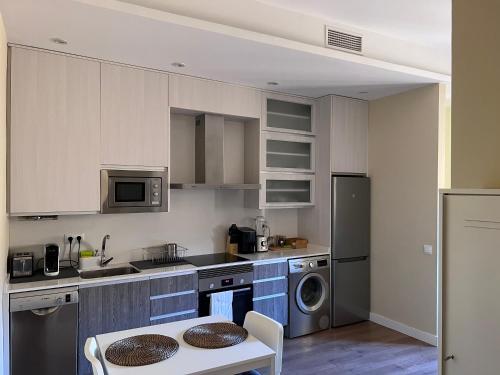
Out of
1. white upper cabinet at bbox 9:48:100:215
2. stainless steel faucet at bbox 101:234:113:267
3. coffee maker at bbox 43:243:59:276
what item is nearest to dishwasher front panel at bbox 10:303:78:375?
coffee maker at bbox 43:243:59:276

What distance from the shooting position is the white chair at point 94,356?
70.2 inches

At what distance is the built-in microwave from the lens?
3225 millimetres

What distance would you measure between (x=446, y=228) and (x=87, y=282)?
256cm

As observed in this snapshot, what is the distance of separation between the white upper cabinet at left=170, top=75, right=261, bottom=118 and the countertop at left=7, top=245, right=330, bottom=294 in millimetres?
1513

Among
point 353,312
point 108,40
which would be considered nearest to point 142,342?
point 108,40

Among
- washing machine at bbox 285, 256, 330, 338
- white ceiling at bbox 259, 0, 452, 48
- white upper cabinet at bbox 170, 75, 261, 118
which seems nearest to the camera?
white ceiling at bbox 259, 0, 452, 48

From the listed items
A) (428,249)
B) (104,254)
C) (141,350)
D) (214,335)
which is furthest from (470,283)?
(104,254)

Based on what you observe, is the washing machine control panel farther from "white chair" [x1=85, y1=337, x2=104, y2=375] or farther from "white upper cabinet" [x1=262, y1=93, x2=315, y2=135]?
"white chair" [x1=85, y1=337, x2=104, y2=375]

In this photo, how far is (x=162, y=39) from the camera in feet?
8.97

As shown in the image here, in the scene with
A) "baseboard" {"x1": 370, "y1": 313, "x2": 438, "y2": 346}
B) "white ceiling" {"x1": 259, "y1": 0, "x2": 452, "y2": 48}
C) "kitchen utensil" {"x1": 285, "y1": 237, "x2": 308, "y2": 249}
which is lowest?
"baseboard" {"x1": 370, "y1": 313, "x2": 438, "y2": 346}

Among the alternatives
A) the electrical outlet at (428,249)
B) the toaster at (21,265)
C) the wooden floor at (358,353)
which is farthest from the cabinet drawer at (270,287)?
the toaster at (21,265)

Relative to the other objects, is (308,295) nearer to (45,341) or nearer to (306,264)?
(306,264)

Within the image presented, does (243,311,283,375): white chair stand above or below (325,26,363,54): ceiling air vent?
below

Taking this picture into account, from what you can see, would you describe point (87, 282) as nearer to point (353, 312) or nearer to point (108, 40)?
point (108, 40)
